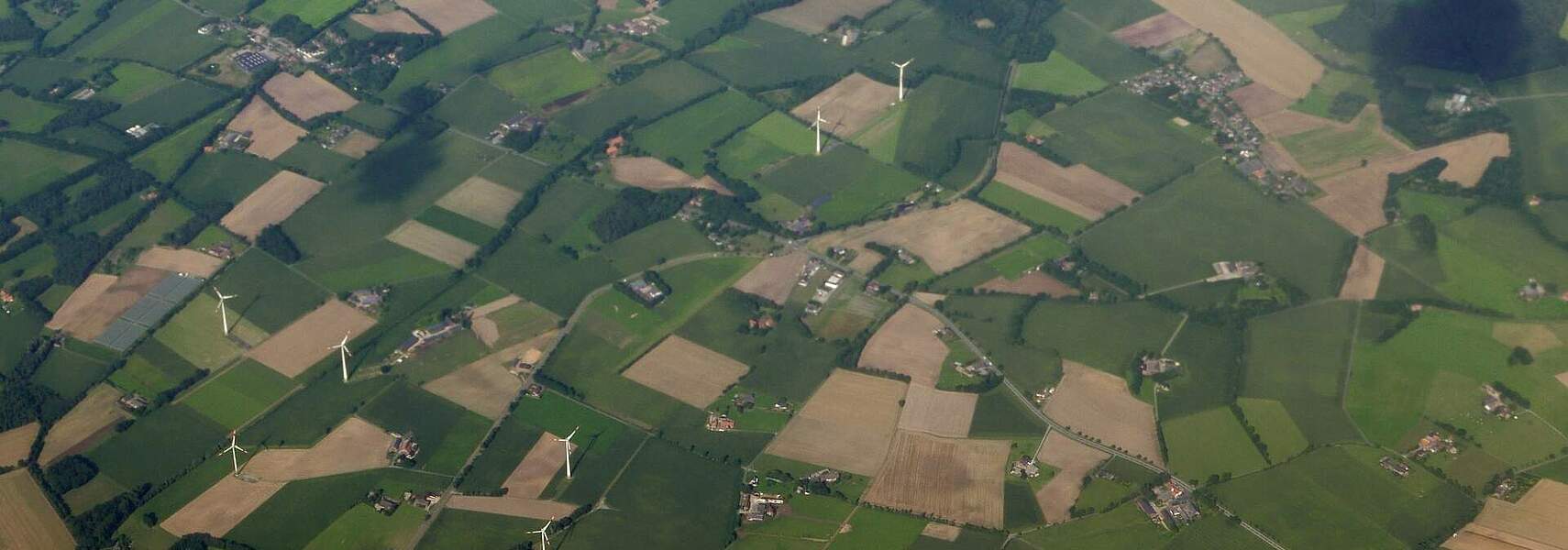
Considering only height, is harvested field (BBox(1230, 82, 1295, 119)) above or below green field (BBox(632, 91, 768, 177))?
above

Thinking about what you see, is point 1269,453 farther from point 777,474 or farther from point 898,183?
point 898,183

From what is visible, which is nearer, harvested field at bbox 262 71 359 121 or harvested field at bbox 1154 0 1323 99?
harvested field at bbox 262 71 359 121

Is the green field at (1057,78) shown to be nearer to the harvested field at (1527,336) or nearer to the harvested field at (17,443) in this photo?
the harvested field at (1527,336)

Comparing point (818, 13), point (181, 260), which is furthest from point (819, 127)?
point (181, 260)

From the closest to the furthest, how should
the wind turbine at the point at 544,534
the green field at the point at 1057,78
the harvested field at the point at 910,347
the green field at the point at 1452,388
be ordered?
1. the wind turbine at the point at 544,534
2. the green field at the point at 1452,388
3. the harvested field at the point at 910,347
4. the green field at the point at 1057,78

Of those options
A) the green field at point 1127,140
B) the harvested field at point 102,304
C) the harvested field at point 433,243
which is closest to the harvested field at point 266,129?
the harvested field at point 433,243

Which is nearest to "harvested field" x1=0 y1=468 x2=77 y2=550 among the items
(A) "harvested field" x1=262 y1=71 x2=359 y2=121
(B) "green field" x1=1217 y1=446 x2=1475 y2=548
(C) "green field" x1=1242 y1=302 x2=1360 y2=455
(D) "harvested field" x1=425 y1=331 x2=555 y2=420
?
(D) "harvested field" x1=425 y1=331 x2=555 y2=420

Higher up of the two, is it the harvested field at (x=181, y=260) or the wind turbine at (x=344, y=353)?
the wind turbine at (x=344, y=353)

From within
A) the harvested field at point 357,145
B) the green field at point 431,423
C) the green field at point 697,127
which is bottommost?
the harvested field at point 357,145

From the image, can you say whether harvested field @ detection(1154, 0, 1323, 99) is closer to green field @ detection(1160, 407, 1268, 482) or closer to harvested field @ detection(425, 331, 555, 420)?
green field @ detection(1160, 407, 1268, 482)
